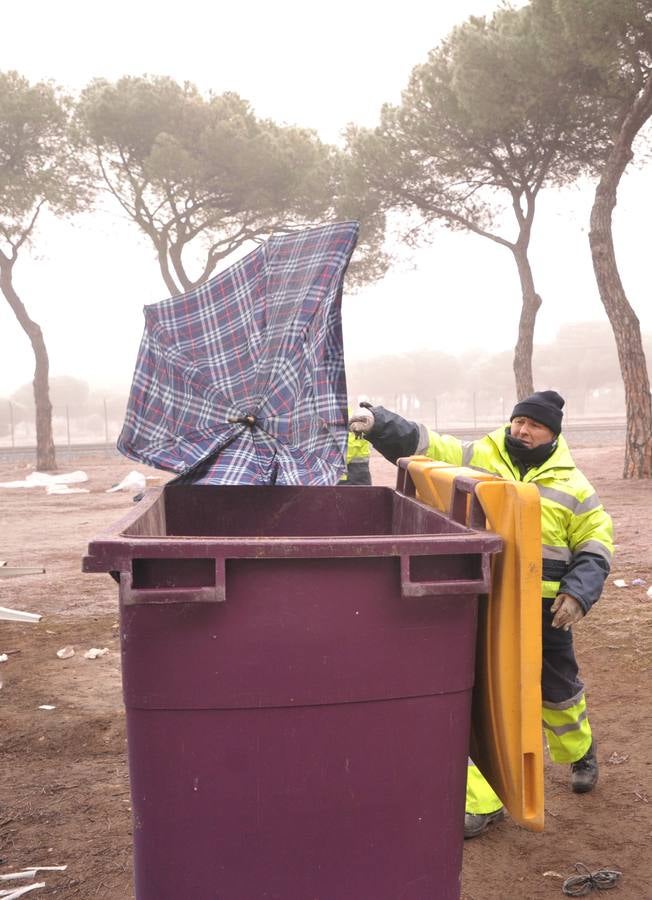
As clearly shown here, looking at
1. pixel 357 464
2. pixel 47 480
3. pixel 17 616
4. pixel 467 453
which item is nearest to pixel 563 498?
pixel 467 453

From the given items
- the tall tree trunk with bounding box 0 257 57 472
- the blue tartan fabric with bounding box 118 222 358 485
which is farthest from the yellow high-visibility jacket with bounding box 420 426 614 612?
the tall tree trunk with bounding box 0 257 57 472

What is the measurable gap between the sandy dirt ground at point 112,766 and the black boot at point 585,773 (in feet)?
0.13

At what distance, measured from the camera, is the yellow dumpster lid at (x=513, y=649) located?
1952mm

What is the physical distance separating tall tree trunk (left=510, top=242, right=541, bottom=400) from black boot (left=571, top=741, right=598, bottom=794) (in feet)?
49.4

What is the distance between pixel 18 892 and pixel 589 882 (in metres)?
1.78

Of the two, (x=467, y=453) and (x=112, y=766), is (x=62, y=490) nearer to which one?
(x=112, y=766)

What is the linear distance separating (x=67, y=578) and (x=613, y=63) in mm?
11443

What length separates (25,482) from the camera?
17891 millimetres

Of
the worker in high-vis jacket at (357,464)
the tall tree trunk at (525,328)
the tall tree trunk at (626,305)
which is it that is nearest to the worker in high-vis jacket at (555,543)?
the worker in high-vis jacket at (357,464)

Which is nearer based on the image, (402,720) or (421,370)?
(402,720)

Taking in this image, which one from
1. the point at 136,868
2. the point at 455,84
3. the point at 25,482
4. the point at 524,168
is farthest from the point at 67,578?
the point at 524,168

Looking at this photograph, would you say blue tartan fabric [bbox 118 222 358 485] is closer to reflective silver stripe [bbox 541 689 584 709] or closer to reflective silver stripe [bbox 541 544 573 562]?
reflective silver stripe [bbox 541 544 573 562]

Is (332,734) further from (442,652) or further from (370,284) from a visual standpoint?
(370,284)

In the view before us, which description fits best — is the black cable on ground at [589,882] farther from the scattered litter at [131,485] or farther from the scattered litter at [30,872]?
the scattered litter at [131,485]
